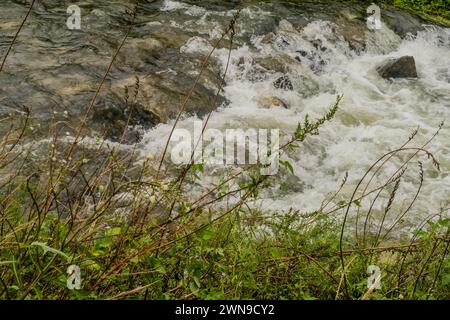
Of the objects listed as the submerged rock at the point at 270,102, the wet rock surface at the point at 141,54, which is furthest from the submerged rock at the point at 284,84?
the submerged rock at the point at 270,102

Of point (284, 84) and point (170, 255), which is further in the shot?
Answer: point (284, 84)

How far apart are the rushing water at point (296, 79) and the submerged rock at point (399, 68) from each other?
19cm

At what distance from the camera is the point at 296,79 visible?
27.7ft

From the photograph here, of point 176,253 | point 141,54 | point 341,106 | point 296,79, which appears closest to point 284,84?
point 296,79

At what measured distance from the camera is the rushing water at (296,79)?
20.3ft

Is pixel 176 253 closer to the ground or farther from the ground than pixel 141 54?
farther from the ground

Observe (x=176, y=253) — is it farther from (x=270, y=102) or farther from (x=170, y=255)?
(x=270, y=102)

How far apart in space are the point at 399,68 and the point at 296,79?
218 centimetres

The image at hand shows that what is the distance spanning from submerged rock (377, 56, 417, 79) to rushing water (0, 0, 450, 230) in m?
0.19

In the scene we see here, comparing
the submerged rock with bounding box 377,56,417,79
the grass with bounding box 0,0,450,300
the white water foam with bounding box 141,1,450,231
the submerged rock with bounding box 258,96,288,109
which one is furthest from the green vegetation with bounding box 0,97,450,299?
the submerged rock with bounding box 377,56,417,79

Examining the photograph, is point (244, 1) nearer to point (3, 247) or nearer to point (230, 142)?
point (230, 142)

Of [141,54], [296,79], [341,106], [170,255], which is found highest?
[170,255]

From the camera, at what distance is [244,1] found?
10.6m

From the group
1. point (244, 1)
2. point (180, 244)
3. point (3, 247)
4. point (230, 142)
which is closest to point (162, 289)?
point (180, 244)
